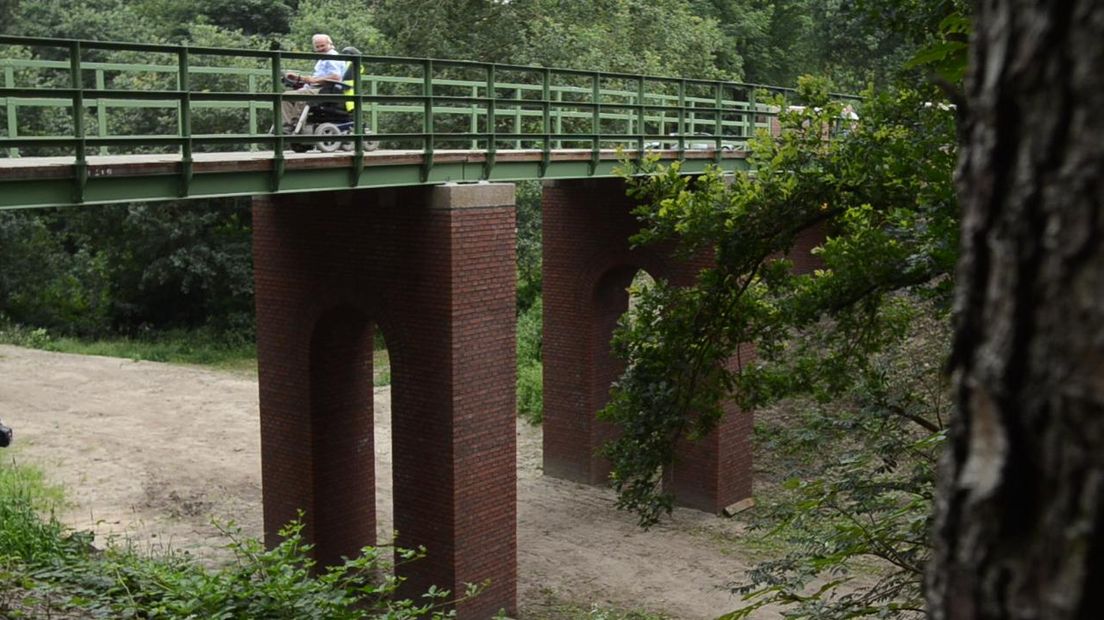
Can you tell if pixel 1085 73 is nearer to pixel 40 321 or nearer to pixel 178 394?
pixel 178 394

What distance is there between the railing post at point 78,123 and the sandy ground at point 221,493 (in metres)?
3.49

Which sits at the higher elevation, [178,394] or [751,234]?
[751,234]

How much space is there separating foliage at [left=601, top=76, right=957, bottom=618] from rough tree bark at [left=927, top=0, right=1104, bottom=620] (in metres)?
7.15

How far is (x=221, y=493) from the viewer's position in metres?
18.2

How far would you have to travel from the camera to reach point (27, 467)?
18.4 m

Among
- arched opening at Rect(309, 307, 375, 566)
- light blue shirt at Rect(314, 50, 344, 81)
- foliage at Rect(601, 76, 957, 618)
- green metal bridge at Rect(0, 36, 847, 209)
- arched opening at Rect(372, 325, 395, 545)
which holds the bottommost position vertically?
arched opening at Rect(372, 325, 395, 545)

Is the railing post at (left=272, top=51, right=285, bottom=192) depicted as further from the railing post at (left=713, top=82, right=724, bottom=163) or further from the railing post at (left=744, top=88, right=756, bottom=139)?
the railing post at (left=744, top=88, right=756, bottom=139)

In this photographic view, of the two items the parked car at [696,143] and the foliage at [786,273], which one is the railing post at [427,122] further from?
the parked car at [696,143]

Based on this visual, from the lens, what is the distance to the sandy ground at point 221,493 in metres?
14.9

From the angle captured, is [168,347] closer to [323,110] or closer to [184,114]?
[323,110]

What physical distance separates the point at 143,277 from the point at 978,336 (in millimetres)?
30668

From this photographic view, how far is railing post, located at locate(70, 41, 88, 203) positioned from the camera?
864 cm

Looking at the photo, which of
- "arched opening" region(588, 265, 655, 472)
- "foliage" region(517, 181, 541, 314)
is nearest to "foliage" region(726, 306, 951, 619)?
"arched opening" region(588, 265, 655, 472)

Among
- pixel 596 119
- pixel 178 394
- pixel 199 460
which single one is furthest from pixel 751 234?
pixel 178 394
